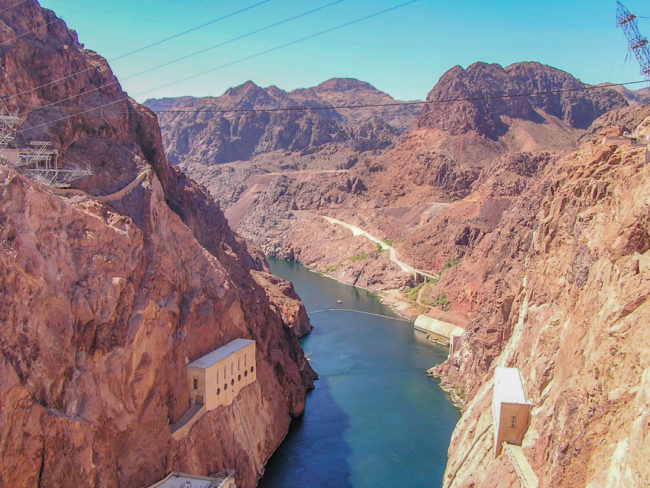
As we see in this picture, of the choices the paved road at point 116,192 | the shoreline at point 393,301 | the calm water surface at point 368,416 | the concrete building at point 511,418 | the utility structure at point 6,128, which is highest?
the utility structure at point 6,128

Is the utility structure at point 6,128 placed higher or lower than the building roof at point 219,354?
higher

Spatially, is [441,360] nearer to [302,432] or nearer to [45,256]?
[302,432]

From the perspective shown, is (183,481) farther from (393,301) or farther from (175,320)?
(393,301)

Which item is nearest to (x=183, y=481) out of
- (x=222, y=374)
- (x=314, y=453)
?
(x=222, y=374)

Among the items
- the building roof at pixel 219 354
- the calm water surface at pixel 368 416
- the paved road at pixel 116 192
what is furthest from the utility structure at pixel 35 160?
the calm water surface at pixel 368 416

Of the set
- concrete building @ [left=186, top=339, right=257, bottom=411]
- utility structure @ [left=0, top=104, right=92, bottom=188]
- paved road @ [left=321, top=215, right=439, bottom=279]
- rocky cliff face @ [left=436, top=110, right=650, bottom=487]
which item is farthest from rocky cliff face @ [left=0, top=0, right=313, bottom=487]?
paved road @ [left=321, top=215, right=439, bottom=279]

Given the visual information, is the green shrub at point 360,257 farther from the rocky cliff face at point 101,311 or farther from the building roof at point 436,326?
the rocky cliff face at point 101,311

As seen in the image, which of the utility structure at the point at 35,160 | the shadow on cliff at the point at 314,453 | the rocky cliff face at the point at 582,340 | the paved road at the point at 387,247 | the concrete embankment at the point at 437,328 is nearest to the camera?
the rocky cliff face at the point at 582,340

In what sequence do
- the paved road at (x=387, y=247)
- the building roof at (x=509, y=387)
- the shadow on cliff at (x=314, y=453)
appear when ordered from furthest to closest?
the paved road at (x=387, y=247) → the shadow on cliff at (x=314, y=453) → the building roof at (x=509, y=387)
